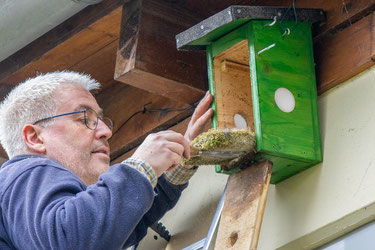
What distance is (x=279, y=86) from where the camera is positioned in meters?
3.61

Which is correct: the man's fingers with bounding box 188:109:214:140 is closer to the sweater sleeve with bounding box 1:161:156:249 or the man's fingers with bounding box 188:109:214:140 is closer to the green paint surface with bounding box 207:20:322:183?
the green paint surface with bounding box 207:20:322:183

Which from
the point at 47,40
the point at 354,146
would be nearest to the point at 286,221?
the point at 354,146

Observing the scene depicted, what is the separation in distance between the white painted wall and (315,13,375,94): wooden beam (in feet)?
0.11

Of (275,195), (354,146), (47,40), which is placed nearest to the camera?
(354,146)

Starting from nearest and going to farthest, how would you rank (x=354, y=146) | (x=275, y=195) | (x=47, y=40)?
1. (x=354, y=146)
2. (x=275, y=195)
3. (x=47, y=40)

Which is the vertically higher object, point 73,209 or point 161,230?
point 161,230

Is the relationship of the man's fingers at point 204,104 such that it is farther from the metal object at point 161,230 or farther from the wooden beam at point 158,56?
the metal object at point 161,230

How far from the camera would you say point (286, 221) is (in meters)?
3.65

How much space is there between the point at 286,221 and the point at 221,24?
2.30 ft

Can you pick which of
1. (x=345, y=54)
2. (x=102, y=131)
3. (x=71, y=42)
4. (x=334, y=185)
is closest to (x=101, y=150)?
(x=102, y=131)

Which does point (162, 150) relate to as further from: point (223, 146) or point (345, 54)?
point (345, 54)

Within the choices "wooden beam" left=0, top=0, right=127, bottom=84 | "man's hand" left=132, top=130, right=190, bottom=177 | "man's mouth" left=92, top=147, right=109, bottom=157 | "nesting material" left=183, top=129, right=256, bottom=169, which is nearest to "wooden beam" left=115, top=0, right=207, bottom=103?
"wooden beam" left=0, top=0, right=127, bottom=84

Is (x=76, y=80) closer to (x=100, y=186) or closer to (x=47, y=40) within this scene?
(x=47, y=40)

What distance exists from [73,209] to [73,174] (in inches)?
10.6
